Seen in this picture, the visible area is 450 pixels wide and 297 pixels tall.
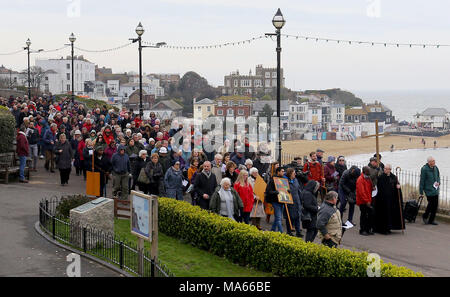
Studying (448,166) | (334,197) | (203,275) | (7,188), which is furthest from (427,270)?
(448,166)

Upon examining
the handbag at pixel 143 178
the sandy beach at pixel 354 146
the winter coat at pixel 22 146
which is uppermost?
the winter coat at pixel 22 146

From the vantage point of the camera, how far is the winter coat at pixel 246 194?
14.7m

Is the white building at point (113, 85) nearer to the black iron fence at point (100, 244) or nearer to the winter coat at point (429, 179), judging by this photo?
the winter coat at point (429, 179)

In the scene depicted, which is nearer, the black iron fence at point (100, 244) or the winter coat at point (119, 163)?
the black iron fence at point (100, 244)

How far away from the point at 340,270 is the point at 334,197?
4.83 feet

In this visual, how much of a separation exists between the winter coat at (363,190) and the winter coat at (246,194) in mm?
2669

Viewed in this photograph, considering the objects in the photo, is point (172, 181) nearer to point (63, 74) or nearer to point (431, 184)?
point (431, 184)

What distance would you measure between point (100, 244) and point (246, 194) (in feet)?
11.8

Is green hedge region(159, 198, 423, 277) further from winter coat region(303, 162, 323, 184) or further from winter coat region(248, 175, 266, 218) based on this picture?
winter coat region(303, 162, 323, 184)

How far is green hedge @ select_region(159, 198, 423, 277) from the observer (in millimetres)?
10461

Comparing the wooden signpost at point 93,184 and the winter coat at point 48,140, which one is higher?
the winter coat at point 48,140

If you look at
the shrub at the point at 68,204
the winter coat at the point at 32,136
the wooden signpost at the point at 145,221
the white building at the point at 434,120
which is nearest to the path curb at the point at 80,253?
the wooden signpost at the point at 145,221

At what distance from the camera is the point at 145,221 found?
10.9 metres

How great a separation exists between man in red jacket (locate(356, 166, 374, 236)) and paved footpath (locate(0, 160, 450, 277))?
0.24 metres
